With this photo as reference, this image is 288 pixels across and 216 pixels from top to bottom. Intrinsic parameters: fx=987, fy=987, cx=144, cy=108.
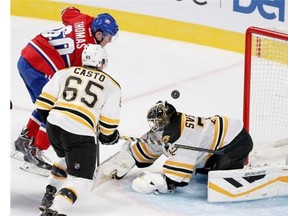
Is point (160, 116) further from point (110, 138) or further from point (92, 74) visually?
point (92, 74)

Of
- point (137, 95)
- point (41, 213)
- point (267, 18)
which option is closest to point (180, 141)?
point (41, 213)

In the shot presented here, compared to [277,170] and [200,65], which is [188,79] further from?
[277,170]

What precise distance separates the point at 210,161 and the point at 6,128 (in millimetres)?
922

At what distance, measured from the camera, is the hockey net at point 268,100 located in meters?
4.79

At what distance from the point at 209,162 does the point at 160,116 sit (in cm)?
35

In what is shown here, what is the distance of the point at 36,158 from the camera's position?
181 inches

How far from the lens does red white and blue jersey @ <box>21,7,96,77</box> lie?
4555 millimetres

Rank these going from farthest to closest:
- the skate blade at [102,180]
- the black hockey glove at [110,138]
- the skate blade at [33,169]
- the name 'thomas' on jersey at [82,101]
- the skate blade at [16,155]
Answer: the skate blade at [16,155], the skate blade at [33,169], the skate blade at [102,180], the black hockey glove at [110,138], the name 'thomas' on jersey at [82,101]

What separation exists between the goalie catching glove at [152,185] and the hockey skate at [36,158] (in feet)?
1.55

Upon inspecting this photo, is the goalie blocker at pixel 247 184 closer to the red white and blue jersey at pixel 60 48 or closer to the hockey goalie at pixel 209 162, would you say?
the hockey goalie at pixel 209 162

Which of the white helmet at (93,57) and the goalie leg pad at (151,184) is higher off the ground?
the white helmet at (93,57)

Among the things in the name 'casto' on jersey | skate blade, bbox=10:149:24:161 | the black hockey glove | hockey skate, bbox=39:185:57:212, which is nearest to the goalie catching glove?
the black hockey glove

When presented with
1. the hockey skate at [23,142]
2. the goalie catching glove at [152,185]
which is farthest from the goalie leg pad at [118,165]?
the hockey skate at [23,142]

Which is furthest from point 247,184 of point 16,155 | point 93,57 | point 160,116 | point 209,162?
point 16,155
